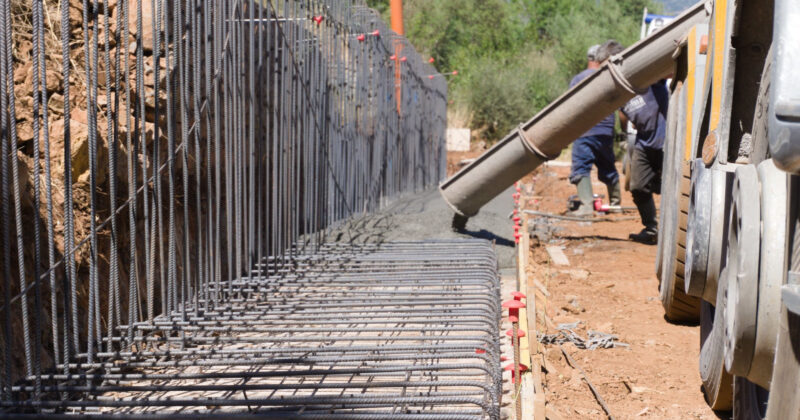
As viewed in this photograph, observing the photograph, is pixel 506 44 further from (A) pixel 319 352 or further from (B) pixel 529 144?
(A) pixel 319 352

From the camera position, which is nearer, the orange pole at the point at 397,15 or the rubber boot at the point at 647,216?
the rubber boot at the point at 647,216

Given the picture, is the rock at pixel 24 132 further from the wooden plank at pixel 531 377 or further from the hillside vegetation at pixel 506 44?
the hillside vegetation at pixel 506 44

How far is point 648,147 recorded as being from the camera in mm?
8344

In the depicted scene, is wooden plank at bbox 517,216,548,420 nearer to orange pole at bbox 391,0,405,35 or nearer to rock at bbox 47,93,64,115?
rock at bbox 47,93,64,115

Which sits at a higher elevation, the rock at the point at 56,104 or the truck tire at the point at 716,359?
the rock at the point at 56,104

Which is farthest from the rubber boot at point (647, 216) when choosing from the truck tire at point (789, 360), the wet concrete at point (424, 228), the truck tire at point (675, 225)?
the truck tire at point (789, 360)

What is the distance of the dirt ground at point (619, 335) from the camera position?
3.90 metres

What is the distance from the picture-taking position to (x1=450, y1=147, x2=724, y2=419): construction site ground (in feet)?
12.8

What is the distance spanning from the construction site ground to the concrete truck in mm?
253

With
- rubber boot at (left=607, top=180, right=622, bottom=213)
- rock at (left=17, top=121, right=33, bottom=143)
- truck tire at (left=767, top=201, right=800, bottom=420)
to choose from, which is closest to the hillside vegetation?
rubber boot at (left=607, top=180, right=622, bottom=213)

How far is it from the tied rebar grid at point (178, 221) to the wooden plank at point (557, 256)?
1.42 meters

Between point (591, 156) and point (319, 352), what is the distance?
7.16 meters

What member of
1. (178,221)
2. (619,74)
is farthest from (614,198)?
(178,221)

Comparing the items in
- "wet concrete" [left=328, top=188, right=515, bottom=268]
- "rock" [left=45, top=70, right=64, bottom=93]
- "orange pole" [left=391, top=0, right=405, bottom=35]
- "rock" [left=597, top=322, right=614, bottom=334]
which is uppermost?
"orange pole" [left=391, top=0, right=405, bottom=35]
